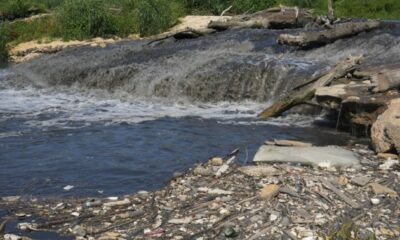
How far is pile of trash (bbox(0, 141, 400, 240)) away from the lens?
15.9 ft

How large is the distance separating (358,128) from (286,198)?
12.0ft

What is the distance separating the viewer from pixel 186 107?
12086 mm

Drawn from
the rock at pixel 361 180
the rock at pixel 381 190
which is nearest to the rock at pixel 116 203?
the rock at pixel 361 180

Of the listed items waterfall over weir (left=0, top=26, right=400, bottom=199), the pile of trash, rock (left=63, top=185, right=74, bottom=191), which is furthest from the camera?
waterfall over weir (left=0, top=26, right=400, bottom=199)

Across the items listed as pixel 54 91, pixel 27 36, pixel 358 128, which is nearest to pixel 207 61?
pixel 54 91

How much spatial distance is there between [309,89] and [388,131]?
2.76m

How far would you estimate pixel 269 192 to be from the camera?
5.44 m

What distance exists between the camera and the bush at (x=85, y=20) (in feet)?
78.0

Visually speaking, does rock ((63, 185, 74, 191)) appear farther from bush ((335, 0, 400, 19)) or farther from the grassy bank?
bush ((335, 0, 400, 19))

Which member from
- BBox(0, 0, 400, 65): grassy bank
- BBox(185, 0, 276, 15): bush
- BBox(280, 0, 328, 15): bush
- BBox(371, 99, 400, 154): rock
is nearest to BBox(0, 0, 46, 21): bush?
BBox(0, 0, 400, 65): grassy bank

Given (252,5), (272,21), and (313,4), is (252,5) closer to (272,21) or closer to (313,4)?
(313,4)

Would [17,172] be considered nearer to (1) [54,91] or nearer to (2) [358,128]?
(2) [358,128]

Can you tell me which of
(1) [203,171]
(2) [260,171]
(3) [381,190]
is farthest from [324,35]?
(3) [381,190]

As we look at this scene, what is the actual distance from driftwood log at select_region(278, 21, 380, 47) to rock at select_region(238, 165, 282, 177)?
9.01 metres
